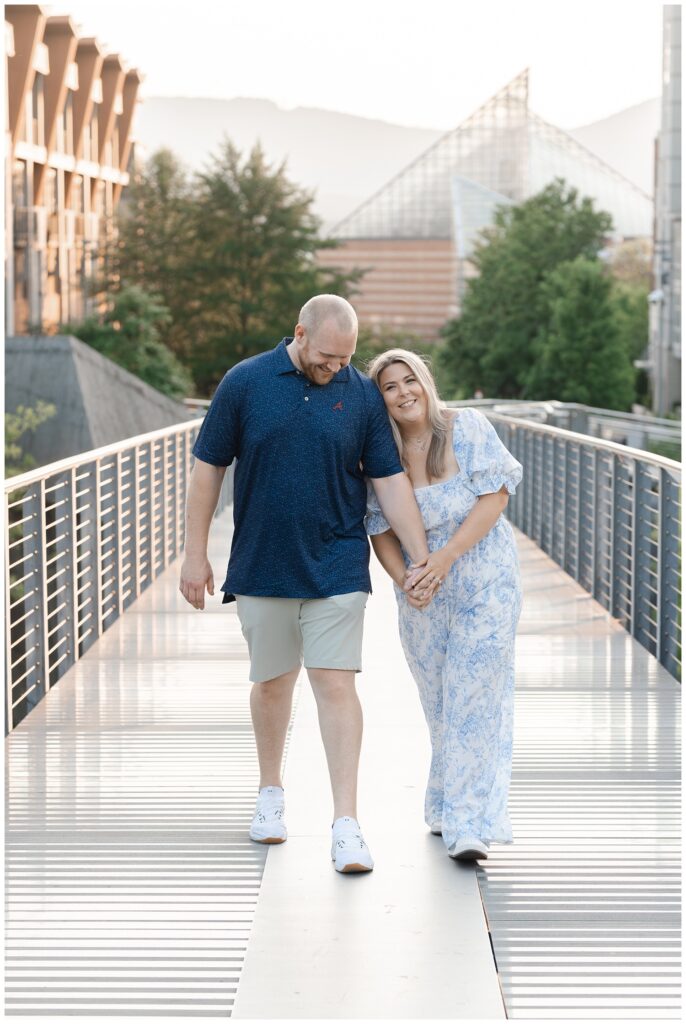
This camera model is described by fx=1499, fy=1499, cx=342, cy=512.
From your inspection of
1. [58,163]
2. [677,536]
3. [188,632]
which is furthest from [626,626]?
[58,163]

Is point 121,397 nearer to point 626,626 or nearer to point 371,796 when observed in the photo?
point 626,626

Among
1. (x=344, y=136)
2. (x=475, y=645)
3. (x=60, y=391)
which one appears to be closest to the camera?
(x=475, y=645)

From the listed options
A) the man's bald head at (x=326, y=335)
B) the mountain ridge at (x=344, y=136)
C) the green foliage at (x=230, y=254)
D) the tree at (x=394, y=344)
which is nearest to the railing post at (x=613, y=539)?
the man's bald head at (x=326, y=335)

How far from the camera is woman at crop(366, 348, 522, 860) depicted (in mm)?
4293

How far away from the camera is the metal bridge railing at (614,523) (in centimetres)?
719

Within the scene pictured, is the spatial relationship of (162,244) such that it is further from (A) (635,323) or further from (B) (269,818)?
(B) (269,818)

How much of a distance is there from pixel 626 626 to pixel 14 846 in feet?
14.8

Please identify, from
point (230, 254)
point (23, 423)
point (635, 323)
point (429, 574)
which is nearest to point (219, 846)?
point (429, 574)

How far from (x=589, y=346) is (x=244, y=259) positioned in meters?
12.6

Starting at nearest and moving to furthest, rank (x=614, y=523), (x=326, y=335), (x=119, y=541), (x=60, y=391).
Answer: (x=326, y=335) → (x=614, y=523) → (x=119, y=541) → (x=60, y=391)

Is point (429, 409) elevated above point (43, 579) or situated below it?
above

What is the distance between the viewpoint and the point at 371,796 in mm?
5062

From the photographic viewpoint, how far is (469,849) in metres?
4.30

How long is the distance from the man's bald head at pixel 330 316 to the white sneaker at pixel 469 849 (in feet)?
4.87
